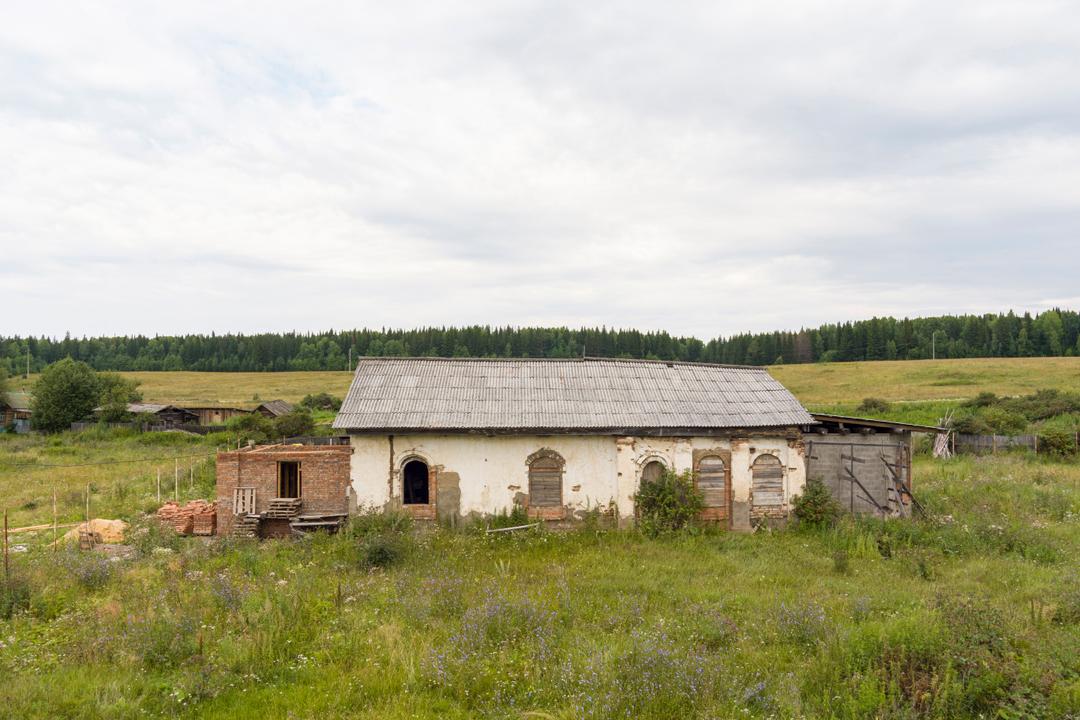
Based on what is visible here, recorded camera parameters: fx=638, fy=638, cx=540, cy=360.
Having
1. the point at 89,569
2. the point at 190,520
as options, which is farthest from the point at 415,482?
the point at 89,569

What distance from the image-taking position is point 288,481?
17.4 meters

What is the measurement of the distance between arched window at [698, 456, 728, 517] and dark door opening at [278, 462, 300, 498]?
36.0 ft

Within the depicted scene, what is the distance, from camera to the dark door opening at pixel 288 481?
681 inches

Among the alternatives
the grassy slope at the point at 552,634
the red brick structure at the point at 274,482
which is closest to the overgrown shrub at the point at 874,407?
the grassy slope at the point at 552,634

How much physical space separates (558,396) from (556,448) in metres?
1.75

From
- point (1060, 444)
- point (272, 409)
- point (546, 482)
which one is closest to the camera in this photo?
point (546, 482)

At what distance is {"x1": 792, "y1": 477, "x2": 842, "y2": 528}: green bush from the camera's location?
1712cm

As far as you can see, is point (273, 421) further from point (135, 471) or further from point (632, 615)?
point (632, 615)

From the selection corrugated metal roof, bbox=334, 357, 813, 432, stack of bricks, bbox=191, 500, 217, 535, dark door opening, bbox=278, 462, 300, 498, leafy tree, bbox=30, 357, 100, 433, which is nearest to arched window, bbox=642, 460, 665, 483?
corrugated metal roof, bbox=334, 357, 813, 432

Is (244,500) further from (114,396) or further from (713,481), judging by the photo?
(114,396)

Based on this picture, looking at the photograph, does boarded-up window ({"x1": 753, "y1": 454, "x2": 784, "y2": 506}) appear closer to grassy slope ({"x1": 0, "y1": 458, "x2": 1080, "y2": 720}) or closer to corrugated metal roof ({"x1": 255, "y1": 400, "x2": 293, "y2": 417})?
grassy slope ({"x1": 0, "y1": 458, "x2": 1080, "y2": 720})

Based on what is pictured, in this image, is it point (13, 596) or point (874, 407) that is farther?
point (874, 407)

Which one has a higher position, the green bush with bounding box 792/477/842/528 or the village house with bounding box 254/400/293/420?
the village house with bounding box 254/400/293/420

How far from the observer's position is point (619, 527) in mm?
16922
